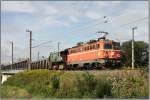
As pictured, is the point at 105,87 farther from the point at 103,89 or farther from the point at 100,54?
the point at 100,54

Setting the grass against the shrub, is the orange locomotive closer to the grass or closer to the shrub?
the grass

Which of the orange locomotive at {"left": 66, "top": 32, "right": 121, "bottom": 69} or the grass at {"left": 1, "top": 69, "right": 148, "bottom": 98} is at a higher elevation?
the orange locomotive at {"left": 66, "top": 32, "right": 121, "bottom": 69}

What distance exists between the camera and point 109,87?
17.5m

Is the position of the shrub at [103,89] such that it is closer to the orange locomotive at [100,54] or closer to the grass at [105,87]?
the grass at [105,87]

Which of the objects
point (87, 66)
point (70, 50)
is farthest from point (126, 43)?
point (87, 66)

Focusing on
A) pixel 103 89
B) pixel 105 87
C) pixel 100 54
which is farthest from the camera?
pixel 100 54

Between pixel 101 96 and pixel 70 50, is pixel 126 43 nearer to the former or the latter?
pixel 70 50

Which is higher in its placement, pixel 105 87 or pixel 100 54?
pixel 100 54

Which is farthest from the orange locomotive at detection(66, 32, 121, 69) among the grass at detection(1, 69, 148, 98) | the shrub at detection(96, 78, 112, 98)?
the shrub at detection(96, 78, 112, 98)

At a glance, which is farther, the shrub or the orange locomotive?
the orange locomotive

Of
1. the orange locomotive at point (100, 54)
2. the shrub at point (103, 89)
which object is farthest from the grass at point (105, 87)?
the orange locomotive at point (100, 54)

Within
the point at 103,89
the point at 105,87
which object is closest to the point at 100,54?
the point at 105,87

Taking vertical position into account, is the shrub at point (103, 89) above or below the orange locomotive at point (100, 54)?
below

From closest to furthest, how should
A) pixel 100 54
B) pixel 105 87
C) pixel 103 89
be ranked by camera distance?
pixel 103 89, pixel 105 87, pixel 100 54
